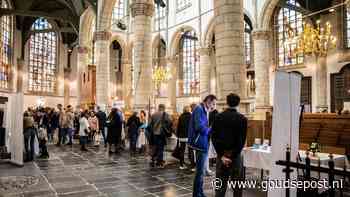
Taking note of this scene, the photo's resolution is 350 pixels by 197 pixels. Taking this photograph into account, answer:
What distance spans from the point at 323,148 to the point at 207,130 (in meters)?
2.59

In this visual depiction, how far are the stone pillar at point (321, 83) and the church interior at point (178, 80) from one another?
6 cm

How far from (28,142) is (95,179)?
3298mm

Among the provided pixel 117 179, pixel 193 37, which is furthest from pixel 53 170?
pixel 193 37

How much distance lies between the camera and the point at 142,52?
430 inches

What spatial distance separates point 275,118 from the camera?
2994 millimetres

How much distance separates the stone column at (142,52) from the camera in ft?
35.9

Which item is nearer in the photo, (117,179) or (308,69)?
(117,179)

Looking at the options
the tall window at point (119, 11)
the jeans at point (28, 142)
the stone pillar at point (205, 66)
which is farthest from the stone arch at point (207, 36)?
the jeans at point (28, 142)

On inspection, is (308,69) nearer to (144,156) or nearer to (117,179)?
(144,156)

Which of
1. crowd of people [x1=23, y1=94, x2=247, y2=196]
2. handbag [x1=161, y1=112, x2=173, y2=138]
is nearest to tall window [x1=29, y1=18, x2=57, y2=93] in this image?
crowd of people [x1=23, y1=94, x2=247, y2=196]

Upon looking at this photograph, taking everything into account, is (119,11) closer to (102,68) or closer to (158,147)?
(102,68)

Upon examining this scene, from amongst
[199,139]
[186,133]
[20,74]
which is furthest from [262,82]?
[20,74]

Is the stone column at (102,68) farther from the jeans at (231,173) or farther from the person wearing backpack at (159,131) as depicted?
the jeans at (231,173)

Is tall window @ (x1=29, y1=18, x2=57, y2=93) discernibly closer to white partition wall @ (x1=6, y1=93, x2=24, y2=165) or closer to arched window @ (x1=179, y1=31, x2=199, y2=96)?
arched window @ (x1=179, y1=31, x2=199, y2=96)
